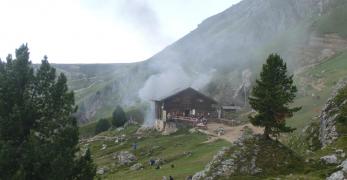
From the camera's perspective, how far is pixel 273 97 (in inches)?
1670

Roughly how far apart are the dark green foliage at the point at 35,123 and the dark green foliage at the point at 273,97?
17527mm

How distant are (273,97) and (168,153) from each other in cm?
3161

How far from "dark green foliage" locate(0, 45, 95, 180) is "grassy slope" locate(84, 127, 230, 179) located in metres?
17.4

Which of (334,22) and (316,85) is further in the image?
(334,22)

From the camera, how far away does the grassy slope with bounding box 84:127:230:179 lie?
55.8 metres

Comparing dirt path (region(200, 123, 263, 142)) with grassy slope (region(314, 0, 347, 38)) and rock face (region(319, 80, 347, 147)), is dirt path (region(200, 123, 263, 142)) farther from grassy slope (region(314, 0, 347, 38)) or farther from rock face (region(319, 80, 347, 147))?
grassy slope (region(314, 0, 347, 38))

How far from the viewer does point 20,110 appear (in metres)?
36.0

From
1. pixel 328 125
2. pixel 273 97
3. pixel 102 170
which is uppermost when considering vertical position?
pixel 273 97

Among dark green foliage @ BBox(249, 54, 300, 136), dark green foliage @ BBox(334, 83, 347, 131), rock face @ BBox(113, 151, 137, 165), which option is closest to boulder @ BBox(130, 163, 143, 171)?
rock face @ BBox(113, 151, 137, 165)

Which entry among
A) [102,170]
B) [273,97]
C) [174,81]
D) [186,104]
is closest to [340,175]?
[273,97]

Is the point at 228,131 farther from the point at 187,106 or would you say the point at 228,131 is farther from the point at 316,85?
the point at 316,85

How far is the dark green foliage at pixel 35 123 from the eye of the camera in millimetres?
34594

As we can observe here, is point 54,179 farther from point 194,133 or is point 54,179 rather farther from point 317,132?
point 194,133

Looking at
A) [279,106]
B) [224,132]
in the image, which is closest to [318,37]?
[224,132]
